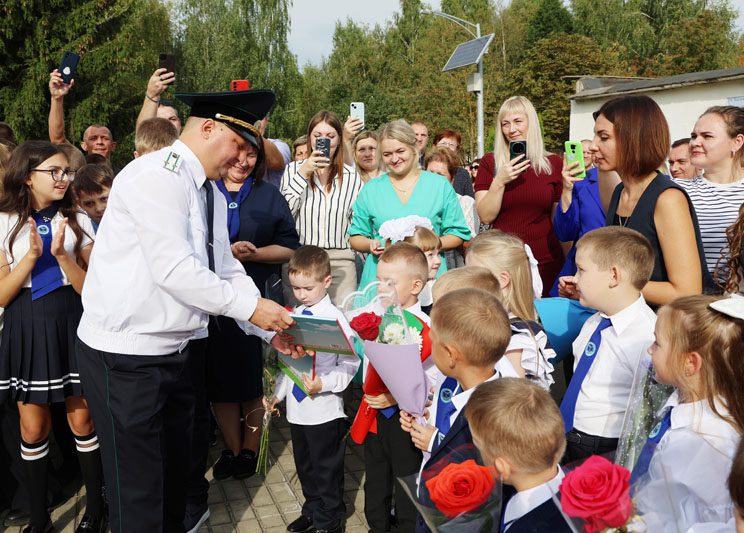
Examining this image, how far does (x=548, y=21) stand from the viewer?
153ft

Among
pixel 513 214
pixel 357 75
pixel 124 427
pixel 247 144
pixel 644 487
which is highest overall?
pixel 357 75

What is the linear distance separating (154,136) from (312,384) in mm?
2043

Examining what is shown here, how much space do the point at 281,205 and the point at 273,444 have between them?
1872mm

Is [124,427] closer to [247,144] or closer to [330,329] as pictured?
[330,329]

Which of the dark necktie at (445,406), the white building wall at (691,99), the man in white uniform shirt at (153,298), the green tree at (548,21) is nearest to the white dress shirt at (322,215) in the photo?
the man in white uniform shirt at (153,298)

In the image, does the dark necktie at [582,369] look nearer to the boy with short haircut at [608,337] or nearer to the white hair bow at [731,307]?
the boy with short haircut at [608,337]

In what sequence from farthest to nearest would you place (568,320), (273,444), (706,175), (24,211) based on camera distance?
(273,444)
(706,175)
(24,211)
(568,320)

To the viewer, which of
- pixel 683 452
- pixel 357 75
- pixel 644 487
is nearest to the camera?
pixel 644 487

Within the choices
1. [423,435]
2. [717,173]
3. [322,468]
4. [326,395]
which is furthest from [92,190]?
[717,173]

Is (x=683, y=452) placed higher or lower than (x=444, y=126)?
lower

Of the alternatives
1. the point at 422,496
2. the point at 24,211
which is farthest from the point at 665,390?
the point at 24,211

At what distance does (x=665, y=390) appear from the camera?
239cm

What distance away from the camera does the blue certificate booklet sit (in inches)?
120

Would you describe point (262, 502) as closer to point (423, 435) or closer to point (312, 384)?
point (312, 384)
